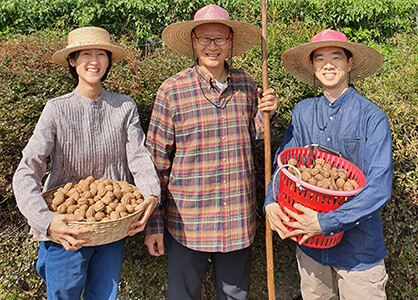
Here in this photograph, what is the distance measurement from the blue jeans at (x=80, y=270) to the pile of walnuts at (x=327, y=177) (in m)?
1.27

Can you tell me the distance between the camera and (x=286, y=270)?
10.9 feet

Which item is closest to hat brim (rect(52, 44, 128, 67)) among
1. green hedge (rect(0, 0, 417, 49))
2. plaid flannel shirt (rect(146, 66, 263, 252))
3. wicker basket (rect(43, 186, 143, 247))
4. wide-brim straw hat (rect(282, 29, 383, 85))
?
plaid flannel shirt (rect(146, 66, 263, 252))

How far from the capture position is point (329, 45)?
239 centimetres

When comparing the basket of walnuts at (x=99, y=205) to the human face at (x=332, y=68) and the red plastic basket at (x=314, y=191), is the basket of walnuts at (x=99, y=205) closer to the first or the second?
the red plastic basket at (x=314, y=191)

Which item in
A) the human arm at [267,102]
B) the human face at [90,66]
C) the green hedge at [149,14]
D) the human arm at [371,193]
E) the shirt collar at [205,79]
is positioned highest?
the green hedge at [149,14]

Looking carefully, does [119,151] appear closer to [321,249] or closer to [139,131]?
[139,131]

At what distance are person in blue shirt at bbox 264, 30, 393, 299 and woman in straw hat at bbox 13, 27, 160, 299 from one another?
0.97 metres

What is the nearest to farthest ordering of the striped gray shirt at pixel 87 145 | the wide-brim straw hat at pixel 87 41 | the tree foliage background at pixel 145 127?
the striped gray shirt at pixel 87 145 < the wide-brim straw hat at pixel 87 41 < the tree foliage background at pixel 145 127

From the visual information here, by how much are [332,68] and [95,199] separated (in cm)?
170

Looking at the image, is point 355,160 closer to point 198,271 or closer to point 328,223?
point 328,223

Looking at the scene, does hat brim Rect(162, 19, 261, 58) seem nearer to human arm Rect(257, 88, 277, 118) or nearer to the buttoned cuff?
human arm Rect(257, 88, 277, 118)

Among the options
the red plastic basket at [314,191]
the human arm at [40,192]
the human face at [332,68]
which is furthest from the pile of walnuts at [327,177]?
the human arm at [40,192]

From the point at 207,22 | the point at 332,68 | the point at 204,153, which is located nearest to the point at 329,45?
the point at 332,68

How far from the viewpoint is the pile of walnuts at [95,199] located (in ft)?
6.68
